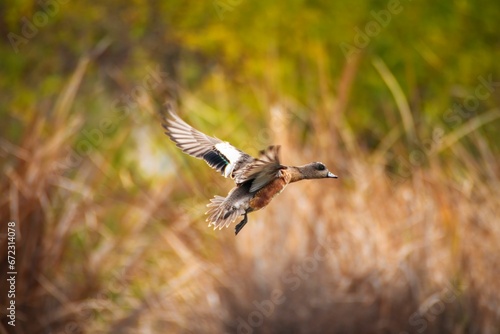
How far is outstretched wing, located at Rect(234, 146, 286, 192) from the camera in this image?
2666 millimetres

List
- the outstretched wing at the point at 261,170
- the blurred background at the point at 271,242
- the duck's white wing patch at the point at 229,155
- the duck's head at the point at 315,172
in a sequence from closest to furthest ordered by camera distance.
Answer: the outstretched wing at the point at 261,170 → the duck's head at the point at 315,172 → the duck's white wing patch at the point at 229,155 → the blurred background at the point at 271,242

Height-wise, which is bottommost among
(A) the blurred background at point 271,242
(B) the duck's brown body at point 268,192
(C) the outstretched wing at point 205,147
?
(A) the blurred background at point 271,242

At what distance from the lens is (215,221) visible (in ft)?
9.57

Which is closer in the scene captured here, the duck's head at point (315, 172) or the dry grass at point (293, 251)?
the duck's head at point (315, 172)

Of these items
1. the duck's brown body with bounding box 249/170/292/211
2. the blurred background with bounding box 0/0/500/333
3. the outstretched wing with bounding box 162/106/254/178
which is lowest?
the blurred background with bounding box 0/0/500/333

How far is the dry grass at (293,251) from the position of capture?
7.28 m

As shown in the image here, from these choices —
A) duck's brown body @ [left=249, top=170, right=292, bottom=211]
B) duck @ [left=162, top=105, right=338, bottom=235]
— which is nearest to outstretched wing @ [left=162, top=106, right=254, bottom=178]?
duck @ [left=162, top=105, right=338, bottom=235]

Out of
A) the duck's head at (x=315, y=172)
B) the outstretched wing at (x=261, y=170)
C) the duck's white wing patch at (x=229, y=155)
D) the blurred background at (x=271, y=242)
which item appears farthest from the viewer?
the blurred background at (x=271, y=242)

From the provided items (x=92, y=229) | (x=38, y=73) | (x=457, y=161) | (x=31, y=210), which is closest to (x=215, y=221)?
(x=31, y=210)

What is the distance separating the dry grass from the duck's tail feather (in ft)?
13.2

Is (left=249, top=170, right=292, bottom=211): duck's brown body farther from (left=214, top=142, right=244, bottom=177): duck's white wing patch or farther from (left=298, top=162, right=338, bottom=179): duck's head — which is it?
(left=214, top=142, right=244, bottom=177): duck's white wing patch

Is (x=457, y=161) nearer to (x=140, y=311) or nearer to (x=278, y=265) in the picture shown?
(x=278, y=265)

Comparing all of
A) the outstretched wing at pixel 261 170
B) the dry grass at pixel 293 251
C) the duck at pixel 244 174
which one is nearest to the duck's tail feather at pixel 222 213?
the duck at pixel 244 174

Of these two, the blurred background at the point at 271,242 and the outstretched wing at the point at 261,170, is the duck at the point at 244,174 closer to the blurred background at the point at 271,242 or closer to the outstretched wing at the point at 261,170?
the outstretched wing at the point at 261,170
